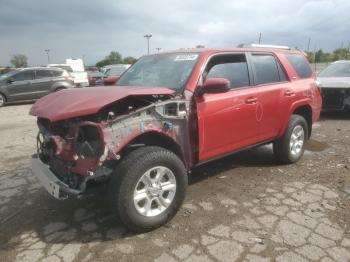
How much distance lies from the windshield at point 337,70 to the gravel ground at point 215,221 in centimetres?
563

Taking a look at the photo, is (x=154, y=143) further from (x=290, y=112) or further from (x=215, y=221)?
(x=290, y=112)

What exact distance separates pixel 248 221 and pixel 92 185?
1663mm

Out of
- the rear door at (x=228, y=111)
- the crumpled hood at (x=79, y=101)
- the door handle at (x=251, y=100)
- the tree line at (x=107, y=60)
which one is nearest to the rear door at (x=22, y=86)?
the crumpled hood at (x=79, y=101)

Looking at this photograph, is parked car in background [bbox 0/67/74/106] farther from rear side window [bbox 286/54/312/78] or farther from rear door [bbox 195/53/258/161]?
rear door [bbox 195/53/258/161]

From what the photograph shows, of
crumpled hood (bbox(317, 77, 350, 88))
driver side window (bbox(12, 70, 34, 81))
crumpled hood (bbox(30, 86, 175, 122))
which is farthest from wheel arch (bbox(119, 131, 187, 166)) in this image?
driver side window (bbox(12, 70, 34, 81))

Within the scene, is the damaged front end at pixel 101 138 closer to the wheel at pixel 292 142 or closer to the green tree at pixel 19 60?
the wheel at pixel 292 142

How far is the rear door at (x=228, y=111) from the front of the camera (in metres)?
3.86

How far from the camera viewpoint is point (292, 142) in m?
5.35

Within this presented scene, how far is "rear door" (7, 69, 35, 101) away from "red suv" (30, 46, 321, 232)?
455 inches

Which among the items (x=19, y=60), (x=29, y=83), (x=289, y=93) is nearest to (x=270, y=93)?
(x=289, y=93)

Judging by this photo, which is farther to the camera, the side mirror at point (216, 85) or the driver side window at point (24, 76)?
the driver side window at point (24, 76)

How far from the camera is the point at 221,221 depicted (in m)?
3.58

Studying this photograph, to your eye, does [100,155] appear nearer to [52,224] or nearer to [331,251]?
[52,224]

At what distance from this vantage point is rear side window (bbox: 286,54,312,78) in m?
5.41
